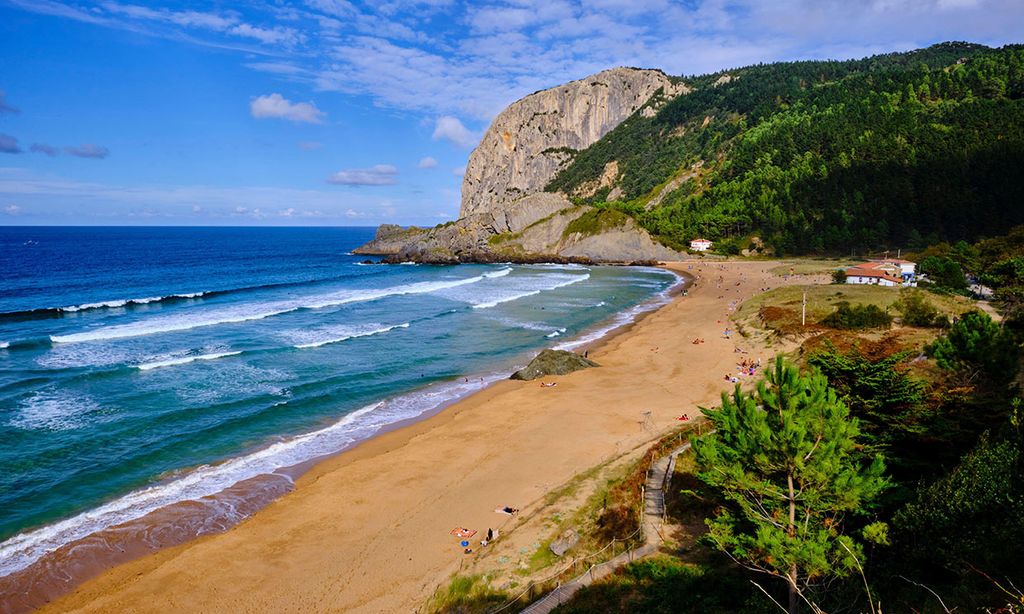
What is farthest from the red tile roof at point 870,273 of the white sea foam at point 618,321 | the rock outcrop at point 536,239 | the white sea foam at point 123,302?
the white sea foam at point 123,302

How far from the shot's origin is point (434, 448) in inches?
920

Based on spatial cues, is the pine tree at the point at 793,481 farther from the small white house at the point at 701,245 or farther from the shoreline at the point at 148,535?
the small white house at the point at 701,245

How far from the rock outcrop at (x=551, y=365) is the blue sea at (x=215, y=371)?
1947mm

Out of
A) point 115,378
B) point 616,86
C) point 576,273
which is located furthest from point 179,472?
point 616,86

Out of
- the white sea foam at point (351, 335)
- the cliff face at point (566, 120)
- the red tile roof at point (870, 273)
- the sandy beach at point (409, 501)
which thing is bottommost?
the sandy beach at point (409, 501)

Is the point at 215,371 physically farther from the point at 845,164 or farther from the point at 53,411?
the point at 845,164

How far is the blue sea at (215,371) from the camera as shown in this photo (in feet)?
65.3

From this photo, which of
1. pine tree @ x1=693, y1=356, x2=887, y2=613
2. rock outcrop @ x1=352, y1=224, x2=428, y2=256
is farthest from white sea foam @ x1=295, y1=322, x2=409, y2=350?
rock outcrop @ x1=352, y1=224, x2=428, y2=256

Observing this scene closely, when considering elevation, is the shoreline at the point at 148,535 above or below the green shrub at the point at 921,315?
below

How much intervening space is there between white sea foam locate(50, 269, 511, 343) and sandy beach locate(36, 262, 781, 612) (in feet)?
101

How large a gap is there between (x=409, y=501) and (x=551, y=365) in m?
15.8

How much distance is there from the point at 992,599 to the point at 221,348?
137 ft

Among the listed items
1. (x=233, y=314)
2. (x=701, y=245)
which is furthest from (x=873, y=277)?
(x=233, y=314)

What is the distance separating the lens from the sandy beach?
14.5m
